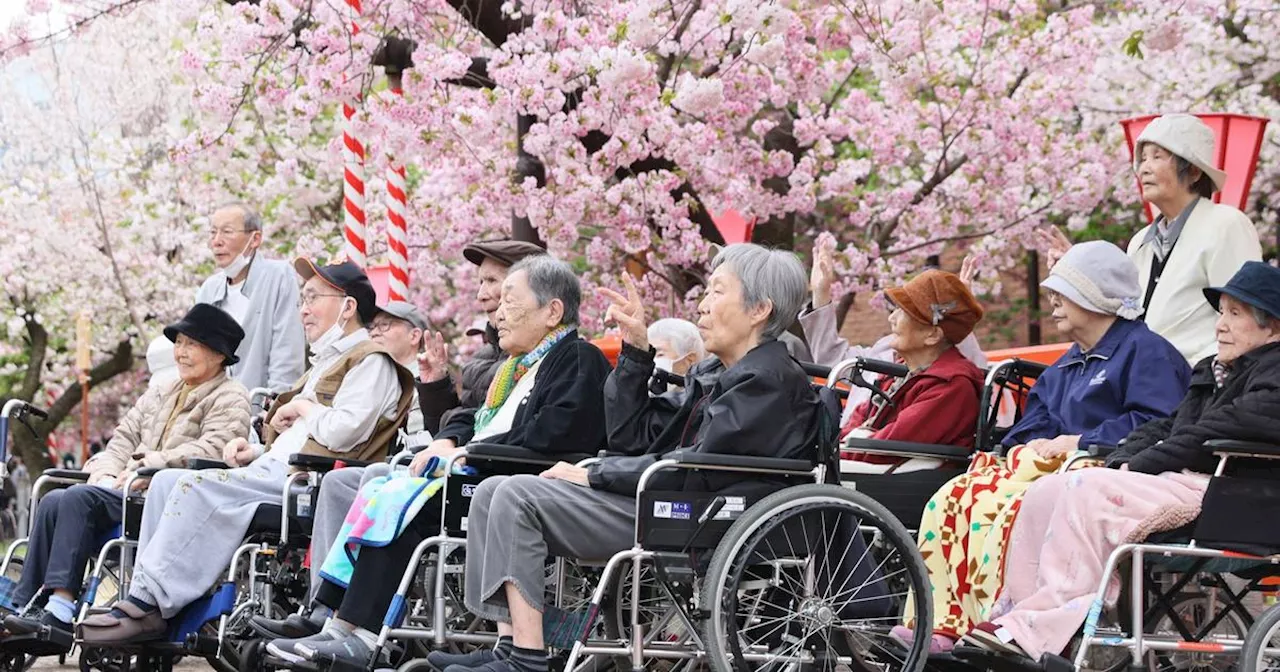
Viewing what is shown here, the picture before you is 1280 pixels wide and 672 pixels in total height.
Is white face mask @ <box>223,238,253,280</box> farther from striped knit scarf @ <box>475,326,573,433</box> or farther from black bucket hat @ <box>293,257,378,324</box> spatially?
striped knit scarf @ <box>475,326,573,433</box>

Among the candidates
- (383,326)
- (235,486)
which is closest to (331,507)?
(235,486)

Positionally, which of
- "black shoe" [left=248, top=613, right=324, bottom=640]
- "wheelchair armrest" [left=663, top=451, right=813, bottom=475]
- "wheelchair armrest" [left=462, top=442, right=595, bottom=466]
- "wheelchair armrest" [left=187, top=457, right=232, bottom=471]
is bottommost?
"black shoe" [left=248, top=613, right=324, bottom=640]

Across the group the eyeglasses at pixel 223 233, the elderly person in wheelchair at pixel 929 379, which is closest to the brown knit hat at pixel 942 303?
the elderly person in wheelchair at pixel 929 379

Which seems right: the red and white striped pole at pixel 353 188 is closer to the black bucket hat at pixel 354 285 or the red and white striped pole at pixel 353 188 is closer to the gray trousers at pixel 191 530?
the black bucket hat at pixel 354 285

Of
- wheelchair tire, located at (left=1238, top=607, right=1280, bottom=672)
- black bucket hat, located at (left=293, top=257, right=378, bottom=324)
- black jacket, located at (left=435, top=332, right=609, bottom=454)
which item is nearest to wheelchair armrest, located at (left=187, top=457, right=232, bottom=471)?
black bucket hat, located at (left=293, top=257, right=378, bottom=324)

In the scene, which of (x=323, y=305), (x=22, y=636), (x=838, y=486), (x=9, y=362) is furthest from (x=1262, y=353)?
(x=9, y=362)

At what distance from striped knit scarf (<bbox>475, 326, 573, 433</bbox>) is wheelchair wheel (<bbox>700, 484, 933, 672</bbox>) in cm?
123

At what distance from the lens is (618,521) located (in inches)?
189

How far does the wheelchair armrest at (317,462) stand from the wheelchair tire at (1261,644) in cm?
302

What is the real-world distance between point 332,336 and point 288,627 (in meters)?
1.57

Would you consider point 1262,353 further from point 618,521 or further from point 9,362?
point 9,362

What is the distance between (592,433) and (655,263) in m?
4.32

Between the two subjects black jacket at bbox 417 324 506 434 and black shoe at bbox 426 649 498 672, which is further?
black jacket at bbox 417 324 506 434

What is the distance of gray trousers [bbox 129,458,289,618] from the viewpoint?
605 centimetres
